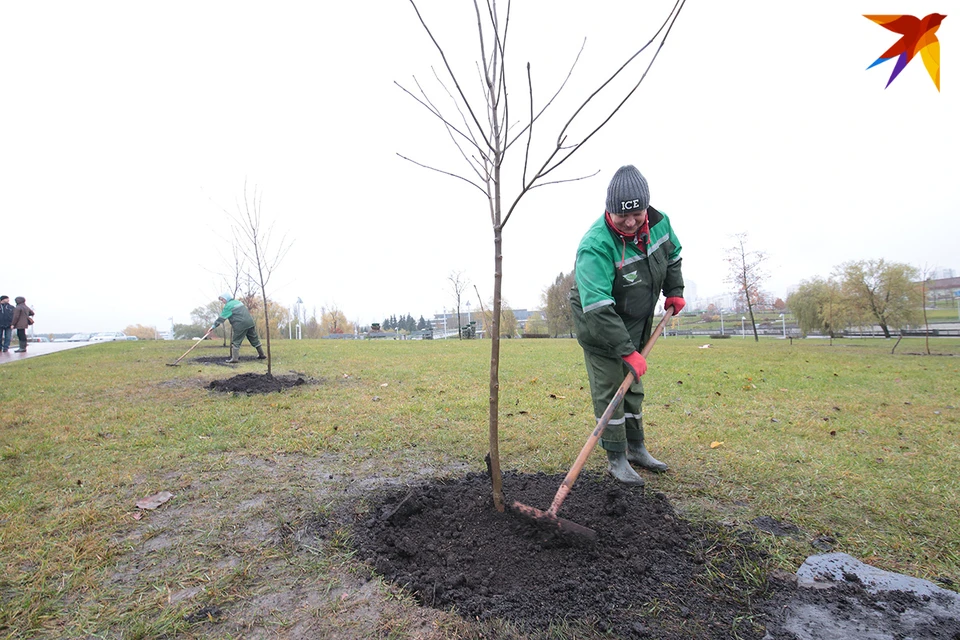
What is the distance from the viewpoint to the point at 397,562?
2254 millimetres

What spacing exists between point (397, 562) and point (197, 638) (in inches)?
33.6

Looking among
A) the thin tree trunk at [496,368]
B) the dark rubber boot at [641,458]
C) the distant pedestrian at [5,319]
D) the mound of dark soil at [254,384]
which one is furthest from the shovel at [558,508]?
the distant pedestrian at [5,319]

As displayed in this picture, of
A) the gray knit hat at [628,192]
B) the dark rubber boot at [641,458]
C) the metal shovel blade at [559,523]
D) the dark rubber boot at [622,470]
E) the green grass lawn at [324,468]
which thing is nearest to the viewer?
the green grass lawn at [324,468]

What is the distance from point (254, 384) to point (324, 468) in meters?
4.39

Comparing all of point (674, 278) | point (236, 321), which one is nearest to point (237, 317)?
point (236, 321)

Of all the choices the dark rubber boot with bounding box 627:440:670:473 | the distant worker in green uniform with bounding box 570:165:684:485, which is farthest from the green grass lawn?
the distant worker in green uniform with bounding box 570:165:684:485

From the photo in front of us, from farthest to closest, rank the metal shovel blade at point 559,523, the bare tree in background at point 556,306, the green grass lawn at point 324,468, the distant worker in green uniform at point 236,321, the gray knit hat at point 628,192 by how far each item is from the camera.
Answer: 1. the bare tree in background at point 556,306
2. the distant worker in green uniform at point 236,321
3. the gray knit hat at point 628,192
4. the metal shovel blade at point 559,523
5. the green grass lawn at point 324,468

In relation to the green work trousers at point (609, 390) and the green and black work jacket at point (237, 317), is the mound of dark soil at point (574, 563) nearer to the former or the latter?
the green work trousers at point (609, 390)

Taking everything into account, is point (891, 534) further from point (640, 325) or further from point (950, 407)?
point (950, 407)

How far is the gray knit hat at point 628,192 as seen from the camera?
292cm

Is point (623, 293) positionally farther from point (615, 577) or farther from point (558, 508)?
point (615, 577)

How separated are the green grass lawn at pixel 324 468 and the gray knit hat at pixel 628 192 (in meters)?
1.96

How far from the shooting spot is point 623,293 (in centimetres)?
326

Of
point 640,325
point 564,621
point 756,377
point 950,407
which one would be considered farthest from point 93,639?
point 756,377
